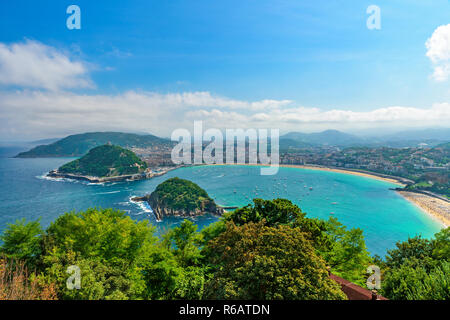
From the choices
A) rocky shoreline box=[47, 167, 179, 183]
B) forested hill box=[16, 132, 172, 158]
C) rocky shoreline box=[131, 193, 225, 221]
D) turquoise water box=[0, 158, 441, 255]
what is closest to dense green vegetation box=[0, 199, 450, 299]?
turquoise water box=[0, 158, 441, 255]

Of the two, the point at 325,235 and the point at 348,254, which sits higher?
the point at 325,235

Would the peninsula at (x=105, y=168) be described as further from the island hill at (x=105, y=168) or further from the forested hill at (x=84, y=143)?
the forested hill at (x=84, y=143)

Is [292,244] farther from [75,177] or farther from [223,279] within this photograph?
[75,177]

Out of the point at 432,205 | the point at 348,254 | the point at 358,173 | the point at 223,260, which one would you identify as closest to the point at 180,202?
the point at 348,254

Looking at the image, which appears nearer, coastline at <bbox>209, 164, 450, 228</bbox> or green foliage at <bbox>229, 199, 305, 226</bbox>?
green foliage at <bbox>229, 199, 305, 226</bbox>

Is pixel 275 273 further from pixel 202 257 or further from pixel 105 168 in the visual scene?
pixel 105 168

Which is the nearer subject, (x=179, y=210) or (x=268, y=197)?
(x=179, y=210)

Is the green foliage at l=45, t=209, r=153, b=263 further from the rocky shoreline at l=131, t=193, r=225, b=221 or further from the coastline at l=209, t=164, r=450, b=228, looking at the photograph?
the coastline at l=209, t=164, r=450, b=228
